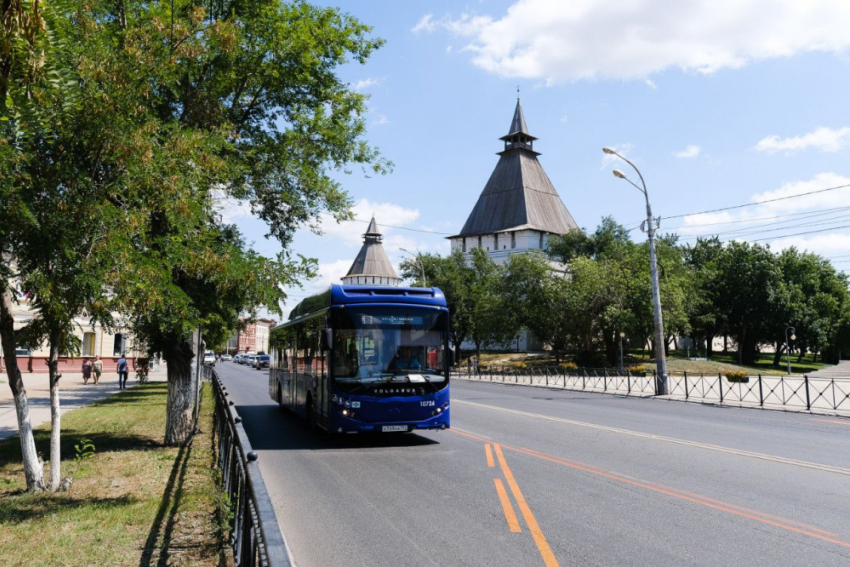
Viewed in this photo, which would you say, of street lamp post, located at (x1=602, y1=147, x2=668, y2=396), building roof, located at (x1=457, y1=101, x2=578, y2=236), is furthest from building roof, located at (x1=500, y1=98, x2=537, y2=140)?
street lamp post, located at (x1=602, y1=147, x2=668, y2=396)

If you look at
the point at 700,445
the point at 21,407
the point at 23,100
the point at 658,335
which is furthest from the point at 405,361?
the point at 658,335

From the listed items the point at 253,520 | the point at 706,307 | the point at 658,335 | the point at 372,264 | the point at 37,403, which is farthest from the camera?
the point at 372,264

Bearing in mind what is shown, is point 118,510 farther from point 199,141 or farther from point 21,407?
point 199,141

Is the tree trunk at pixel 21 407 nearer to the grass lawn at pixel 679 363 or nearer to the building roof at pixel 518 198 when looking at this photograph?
the grass lawn at pixel 679 363

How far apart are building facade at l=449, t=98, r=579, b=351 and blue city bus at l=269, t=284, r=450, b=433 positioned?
243ft

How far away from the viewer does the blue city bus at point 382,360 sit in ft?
39.0

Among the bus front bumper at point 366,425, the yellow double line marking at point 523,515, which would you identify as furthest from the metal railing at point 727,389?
the yellow double line marking at point 523,515

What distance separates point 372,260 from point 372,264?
89 centimetres

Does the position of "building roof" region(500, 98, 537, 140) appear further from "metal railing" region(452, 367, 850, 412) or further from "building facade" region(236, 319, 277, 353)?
"building facade" region(236, 319, 277, 353)

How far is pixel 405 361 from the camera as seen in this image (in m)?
12.3

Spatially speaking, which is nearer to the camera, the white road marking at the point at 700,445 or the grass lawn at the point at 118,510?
the grass lawn at the point at 118,510

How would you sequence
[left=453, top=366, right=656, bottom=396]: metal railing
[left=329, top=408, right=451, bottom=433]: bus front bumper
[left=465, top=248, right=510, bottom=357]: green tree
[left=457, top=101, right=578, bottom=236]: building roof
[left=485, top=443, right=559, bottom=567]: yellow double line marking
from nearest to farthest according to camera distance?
[left=485, top=443, right=559, bottom=567]: yellow double line marking → [left=329, top=408, right=451, bottom=433]: bus front bumper → [left=453, top=366, right=656, bottom=396]: metal railing → [left=465, top=248, right=510, bottom=357]: green tree → [left=457, top=101, right=578, bottom=236]: building roof

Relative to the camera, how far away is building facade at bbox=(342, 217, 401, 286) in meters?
120

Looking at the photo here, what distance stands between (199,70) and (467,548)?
33.0 feet
